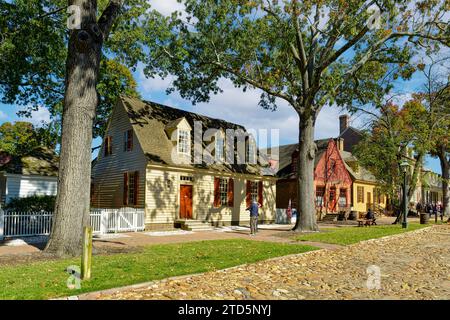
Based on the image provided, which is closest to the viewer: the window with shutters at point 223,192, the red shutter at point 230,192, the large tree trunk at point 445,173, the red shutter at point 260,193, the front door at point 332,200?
the window with shutters at point 223,192

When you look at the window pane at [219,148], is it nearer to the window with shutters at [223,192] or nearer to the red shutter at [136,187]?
the window with shutters at [223,192]

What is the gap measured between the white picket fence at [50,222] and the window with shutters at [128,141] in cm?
425

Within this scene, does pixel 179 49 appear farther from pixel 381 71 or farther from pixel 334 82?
pixel 381 71

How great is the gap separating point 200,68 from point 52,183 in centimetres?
1186

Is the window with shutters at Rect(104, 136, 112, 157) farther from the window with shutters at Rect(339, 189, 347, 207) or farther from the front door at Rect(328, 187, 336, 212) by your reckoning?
the window with shutters at Rect(339, 189, 347, 207)

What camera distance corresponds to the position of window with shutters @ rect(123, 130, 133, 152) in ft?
72.7

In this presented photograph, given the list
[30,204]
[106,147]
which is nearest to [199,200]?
[106,147]

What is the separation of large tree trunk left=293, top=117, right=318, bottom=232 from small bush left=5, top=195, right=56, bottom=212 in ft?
44.3

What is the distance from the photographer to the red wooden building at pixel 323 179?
32625 mm

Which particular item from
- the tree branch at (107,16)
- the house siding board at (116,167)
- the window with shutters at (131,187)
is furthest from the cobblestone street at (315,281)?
the house siding board at (116,167)

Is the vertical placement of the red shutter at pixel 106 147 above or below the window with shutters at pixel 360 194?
above

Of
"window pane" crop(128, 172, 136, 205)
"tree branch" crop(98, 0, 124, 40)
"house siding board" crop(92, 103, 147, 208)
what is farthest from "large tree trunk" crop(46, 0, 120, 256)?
"window pane" crop(128, 172, 136, 205)

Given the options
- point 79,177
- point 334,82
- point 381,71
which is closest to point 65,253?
point 79,177

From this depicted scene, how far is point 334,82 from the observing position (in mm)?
17141
